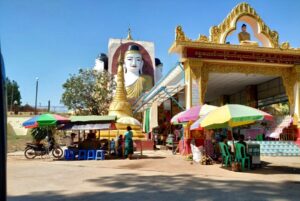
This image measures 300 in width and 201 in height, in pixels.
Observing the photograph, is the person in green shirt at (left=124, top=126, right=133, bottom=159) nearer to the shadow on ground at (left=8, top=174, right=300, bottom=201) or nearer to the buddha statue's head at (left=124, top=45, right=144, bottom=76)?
the shadow on ground at (left=8, top=174, right=300, bottom=201)

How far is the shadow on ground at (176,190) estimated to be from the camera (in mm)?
5531

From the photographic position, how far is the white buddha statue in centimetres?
4162

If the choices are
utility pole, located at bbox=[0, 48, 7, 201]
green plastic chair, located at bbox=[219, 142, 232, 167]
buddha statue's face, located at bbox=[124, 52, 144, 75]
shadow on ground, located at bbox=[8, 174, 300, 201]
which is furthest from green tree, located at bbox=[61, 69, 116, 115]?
utility pole, located at bbox=[0, 48, 7, 201]

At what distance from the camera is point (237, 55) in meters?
15.0

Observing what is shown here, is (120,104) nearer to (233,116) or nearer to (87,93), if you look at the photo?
(87,93)

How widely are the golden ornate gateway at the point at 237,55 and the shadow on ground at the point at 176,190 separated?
24.0 feet

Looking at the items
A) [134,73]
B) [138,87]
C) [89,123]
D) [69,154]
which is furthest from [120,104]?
[134,73]

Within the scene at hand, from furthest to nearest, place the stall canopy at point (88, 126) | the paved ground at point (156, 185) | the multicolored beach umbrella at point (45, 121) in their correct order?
the stall canopy at point (88, 126)
the multicolored beach umbrella at point (45, 121)
the paved ground at point (156, 185)

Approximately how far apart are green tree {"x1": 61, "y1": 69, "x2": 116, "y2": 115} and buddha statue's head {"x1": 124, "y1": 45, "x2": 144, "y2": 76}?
12.1 meters

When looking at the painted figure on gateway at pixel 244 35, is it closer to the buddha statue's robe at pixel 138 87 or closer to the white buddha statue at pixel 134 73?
the buddha statue's robe at pixel 138 87

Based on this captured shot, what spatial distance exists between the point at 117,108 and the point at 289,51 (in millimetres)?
10504

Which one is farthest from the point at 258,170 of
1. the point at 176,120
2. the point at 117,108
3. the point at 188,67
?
the point at 117,108

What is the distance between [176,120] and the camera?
12.0 m

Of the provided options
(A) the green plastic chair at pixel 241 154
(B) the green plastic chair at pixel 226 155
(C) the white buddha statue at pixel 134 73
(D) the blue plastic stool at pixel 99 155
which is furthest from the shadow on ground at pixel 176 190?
(C) the white buddha statue at pixel 134 73
